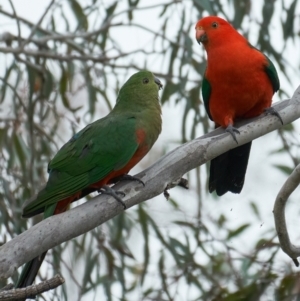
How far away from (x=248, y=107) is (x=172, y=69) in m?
1.92

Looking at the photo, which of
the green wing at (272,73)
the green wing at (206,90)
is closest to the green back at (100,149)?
the green wing at (206,90)

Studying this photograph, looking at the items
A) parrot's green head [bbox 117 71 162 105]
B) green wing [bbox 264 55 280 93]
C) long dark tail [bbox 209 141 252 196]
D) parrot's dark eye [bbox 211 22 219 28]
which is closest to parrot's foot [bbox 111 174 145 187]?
parrot's green head [bbox 117 71 162 105]

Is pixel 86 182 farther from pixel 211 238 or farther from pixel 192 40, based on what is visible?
pixel 192 40

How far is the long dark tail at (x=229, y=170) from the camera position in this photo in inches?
173

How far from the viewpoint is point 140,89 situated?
4281 millimetres

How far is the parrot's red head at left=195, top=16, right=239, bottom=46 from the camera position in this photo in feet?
15.1

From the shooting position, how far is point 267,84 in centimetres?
440

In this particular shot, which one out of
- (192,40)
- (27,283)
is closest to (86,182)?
(27,283)

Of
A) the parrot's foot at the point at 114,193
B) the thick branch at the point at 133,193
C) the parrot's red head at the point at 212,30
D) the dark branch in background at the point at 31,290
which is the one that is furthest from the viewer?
the parrot's red head at the point at 212,30

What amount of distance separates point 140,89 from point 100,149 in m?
0.44

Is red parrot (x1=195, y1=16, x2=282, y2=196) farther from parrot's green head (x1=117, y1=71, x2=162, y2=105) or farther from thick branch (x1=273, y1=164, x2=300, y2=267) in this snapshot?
thick branch (x1=273, y1=164, x2=300, y2=267)

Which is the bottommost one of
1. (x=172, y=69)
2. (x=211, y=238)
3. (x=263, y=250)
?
(x=263, y=250)

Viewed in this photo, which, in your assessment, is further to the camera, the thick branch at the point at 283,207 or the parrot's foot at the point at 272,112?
the parrot's foot at the point at 272,112

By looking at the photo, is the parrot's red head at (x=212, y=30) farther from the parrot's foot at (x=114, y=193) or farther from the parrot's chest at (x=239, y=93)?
the parrot's foot at (x=114, y=193)
